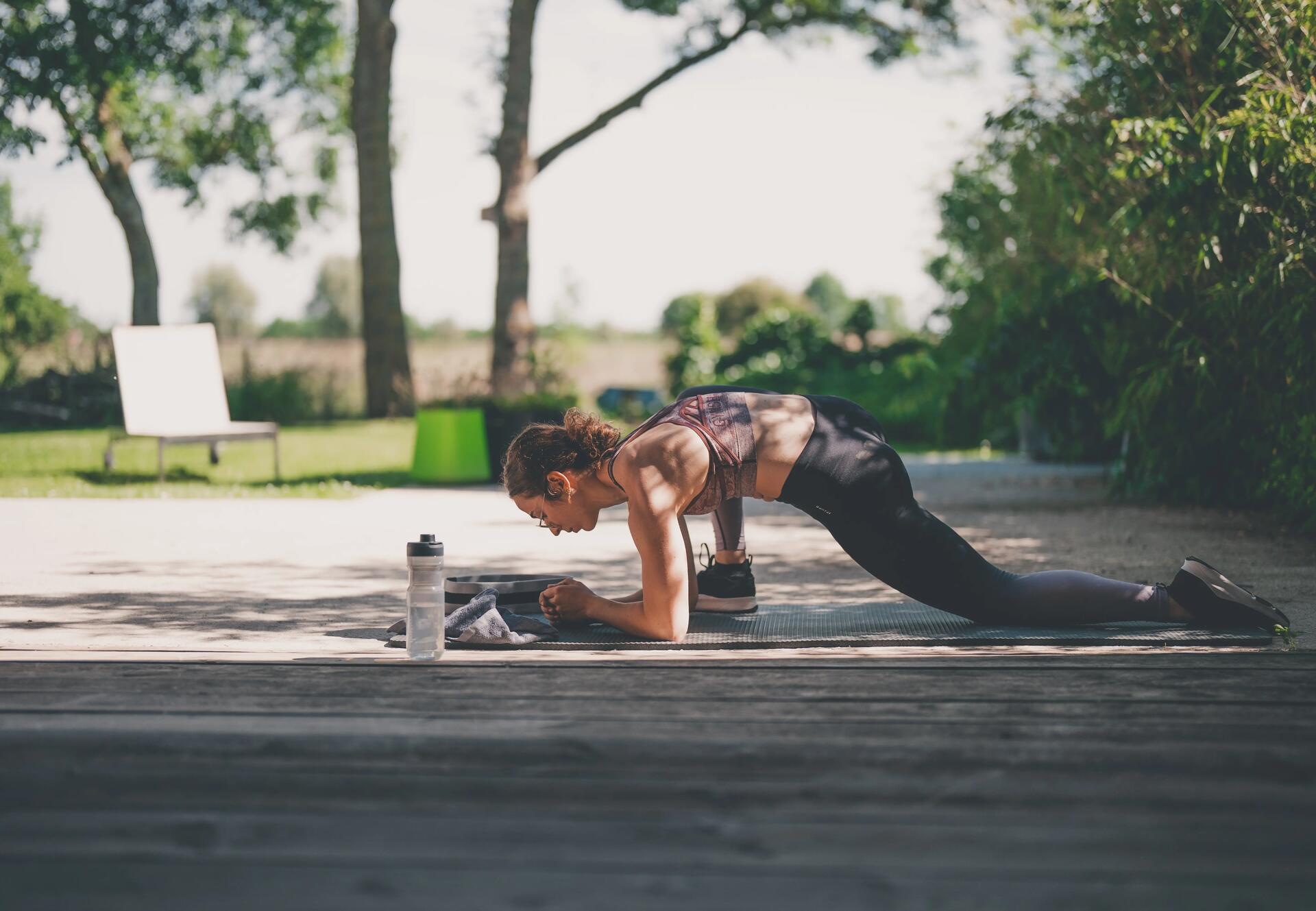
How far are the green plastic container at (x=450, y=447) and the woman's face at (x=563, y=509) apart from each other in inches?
313

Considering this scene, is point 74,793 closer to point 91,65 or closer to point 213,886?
point 213,886

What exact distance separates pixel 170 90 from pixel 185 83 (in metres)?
4.80

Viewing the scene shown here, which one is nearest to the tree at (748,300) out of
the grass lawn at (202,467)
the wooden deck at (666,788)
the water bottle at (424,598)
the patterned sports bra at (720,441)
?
the grass lawn at (202,467)

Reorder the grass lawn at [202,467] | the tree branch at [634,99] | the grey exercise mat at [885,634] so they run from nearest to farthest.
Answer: the grey exercise mat at [885,634], the grass lawn at [202,467], the tree branch at [634,99]

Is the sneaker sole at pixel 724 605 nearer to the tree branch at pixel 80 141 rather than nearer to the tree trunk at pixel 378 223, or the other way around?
the tree trunk at pixel 378 223

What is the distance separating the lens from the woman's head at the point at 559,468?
150 inches

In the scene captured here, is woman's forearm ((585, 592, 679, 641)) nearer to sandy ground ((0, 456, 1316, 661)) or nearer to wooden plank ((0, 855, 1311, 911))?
sandy ground ((0, 456, 1316, 661))

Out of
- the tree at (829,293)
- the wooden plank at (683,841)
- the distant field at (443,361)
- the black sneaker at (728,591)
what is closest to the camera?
the wooden plank at (683,841)

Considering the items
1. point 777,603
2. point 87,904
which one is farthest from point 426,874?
point 777,603

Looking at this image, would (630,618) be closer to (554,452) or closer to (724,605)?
(554,452)

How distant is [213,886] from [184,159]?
75.7 feet

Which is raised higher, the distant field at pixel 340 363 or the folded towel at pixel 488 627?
the distant field at pixel 340 363

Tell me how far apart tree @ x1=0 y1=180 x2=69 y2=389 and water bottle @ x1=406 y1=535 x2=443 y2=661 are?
19.3 meters

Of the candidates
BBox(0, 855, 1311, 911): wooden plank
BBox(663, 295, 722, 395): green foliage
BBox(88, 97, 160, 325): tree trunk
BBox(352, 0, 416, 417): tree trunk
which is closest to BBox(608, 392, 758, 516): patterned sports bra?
BBox(0, 855, 1311, 911): wooden plank
